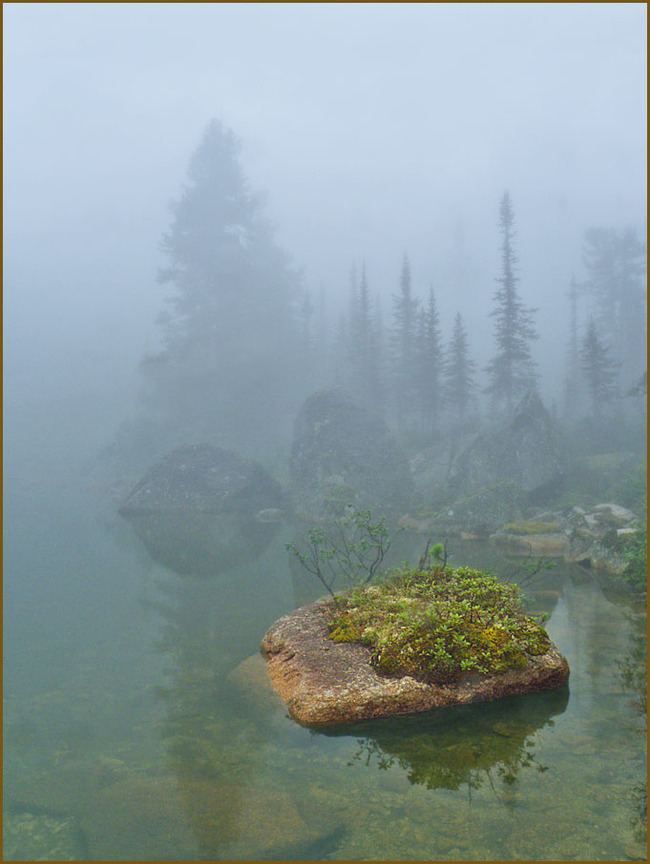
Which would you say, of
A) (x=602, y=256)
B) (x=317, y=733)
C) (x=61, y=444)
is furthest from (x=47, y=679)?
(x=602, y=256)

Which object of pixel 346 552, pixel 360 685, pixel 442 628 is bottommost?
pixel 360 685

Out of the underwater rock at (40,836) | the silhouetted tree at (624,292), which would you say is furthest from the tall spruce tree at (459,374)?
the underwater rock at (40,836)

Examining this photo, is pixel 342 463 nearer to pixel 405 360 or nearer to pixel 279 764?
pixel 405 360

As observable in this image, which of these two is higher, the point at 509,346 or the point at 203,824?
the point at 509,346

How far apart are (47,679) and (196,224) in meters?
52.4

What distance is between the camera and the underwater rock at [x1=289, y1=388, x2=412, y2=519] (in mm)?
33688

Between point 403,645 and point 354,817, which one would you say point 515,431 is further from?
point 354,817

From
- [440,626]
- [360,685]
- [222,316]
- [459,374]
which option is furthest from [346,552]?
[222,316]

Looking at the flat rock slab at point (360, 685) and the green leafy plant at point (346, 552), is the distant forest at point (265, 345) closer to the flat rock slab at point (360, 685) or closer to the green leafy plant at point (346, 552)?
the green leafy plant at point (346, 552)

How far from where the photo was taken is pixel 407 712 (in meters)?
9.05

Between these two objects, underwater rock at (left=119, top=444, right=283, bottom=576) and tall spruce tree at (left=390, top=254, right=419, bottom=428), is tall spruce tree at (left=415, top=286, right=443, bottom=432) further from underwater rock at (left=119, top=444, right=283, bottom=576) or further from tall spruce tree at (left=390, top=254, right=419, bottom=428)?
underwater rock at (left=119, top=444, right=283, bottom=576)

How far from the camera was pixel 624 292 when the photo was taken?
61.1m

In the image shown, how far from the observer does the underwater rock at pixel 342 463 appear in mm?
33688

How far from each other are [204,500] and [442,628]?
27701mm
